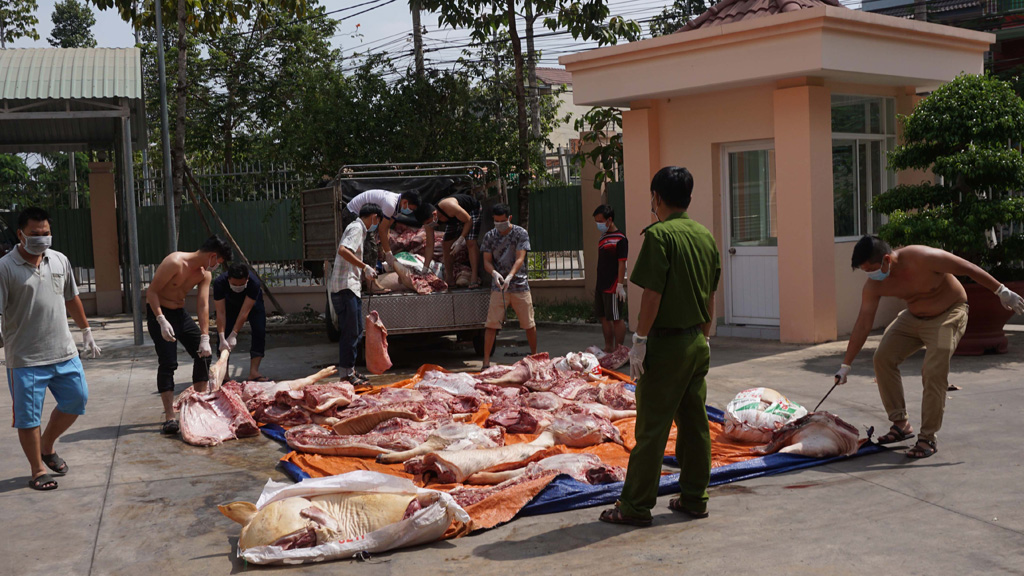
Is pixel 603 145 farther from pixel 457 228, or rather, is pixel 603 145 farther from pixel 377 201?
pixel 377 201

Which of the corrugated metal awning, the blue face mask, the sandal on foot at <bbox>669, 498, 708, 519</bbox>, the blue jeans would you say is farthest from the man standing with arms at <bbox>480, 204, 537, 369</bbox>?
the corrugated metal awning

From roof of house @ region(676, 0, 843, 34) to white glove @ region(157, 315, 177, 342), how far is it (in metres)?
7.60

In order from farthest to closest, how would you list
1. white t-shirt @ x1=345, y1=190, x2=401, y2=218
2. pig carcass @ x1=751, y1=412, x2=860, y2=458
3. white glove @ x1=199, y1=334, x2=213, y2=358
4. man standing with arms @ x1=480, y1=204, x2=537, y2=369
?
white t-shirt @ x1=345, y1=190, x2=401, y2=218
man standing with arms @ x1=480, y1=204, x2=537, y2=369
white glove @ x1=199, y1=334, x2=213, y2=358
pig carcass @ x1=751, y1=412, x2=860, y2=458

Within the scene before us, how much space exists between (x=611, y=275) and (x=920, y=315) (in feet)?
15.3

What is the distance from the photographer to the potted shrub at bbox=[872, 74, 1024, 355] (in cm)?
1016

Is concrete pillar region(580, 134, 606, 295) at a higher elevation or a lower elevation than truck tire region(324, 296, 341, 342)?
higher

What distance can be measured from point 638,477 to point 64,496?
3946mm

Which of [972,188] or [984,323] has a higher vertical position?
[972,188]

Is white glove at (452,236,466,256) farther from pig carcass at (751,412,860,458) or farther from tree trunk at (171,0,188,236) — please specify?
tree trunk at (171,0,188,236)

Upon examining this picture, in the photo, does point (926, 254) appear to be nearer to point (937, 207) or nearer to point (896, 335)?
point (896, 335)

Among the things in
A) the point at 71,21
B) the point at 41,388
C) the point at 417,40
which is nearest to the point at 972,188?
the point at 41,388

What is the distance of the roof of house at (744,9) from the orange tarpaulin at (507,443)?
6230mm

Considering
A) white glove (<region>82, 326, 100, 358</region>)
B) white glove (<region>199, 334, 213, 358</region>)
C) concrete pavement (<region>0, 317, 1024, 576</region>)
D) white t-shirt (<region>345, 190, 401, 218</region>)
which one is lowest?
concrete pavement (<region>0, 317, 1024, 576</region>)

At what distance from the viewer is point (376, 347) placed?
33.7ft
